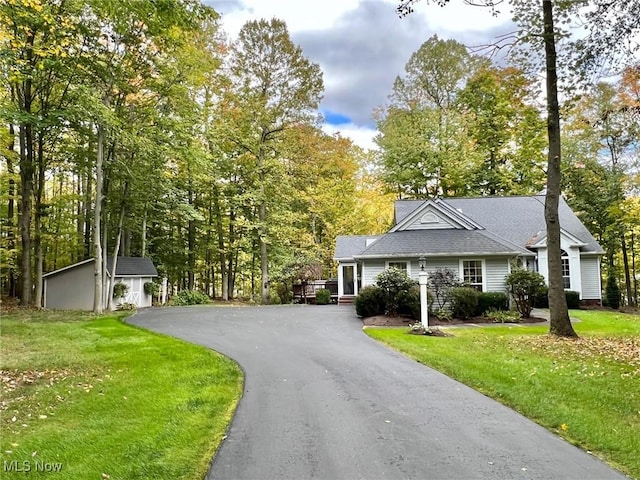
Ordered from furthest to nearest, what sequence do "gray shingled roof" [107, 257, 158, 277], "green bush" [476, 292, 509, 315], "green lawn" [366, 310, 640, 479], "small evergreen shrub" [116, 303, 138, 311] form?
"gray shingled roof" [107, 257, 158, 277]
"small evergreen shrub" [116, 303, 138, 311]
"green bush" [476, 292, 509, 315]
"green lawn" [366, 310, 640, 479]

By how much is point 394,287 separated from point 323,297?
9.44 meters

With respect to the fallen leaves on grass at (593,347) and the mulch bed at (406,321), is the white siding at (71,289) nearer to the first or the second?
the mulch bed at (406,321)

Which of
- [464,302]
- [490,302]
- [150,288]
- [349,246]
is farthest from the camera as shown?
[349,246]

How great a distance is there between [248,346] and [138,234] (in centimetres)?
2071

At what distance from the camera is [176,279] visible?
29.0 meters

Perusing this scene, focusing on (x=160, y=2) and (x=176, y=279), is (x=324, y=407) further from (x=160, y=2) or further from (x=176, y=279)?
(x=176, y=279)

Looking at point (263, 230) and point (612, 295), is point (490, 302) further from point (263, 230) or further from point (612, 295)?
point (263, 230)

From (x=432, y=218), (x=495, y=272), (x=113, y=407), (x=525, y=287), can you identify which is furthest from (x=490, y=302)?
(x=113, y=407)

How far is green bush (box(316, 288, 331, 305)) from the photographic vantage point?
23.1 metres

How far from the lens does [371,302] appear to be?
47.7ft

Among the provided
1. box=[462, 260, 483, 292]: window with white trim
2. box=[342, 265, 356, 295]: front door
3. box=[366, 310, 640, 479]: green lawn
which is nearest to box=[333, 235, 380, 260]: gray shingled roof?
box=[342, 265, 356, 295]: front door

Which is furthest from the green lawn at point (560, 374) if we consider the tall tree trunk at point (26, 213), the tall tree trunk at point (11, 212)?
the tall tree trunk at point (11, 212)

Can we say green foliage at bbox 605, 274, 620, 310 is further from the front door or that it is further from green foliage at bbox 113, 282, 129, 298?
green foliage at bbox 113, 282, 129, 298
